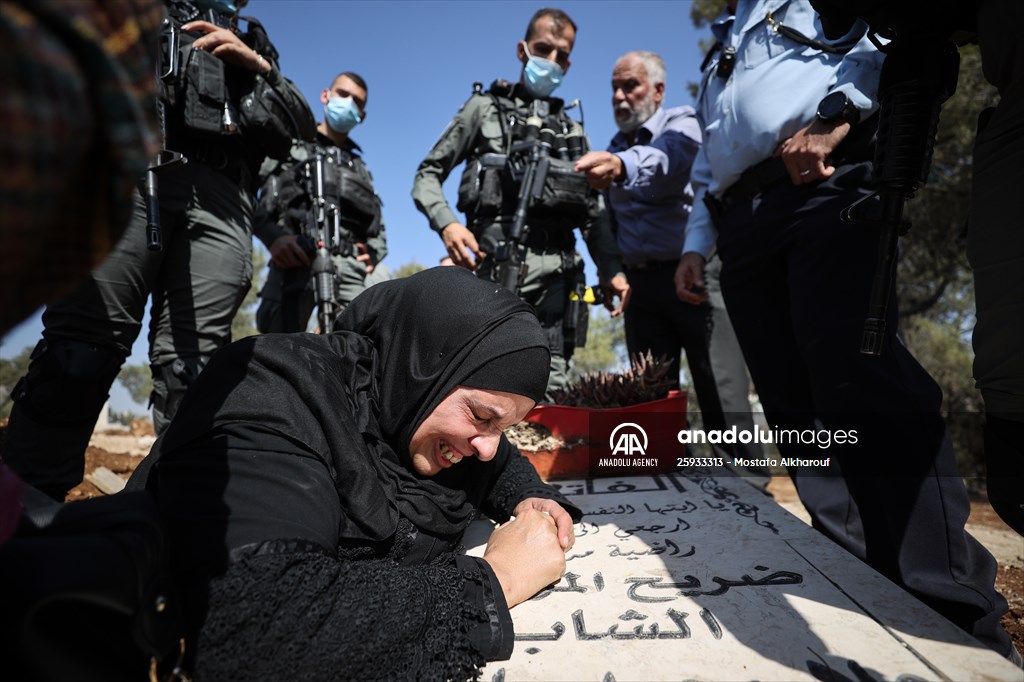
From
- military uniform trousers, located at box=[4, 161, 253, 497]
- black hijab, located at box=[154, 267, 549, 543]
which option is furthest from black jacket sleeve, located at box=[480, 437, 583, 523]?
military uniform trousers, located at box=[4, 161, 253, 497]

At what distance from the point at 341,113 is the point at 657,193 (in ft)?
9.11

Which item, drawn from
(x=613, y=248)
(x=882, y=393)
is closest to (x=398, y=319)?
(x=882, y=393)

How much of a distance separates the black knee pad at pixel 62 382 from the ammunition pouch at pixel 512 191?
2.43 meters

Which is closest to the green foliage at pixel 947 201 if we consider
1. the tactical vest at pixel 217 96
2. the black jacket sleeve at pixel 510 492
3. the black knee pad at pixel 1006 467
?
the black knee pad at pixel 1006 467

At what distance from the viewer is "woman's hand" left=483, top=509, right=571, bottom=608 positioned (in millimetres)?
1598

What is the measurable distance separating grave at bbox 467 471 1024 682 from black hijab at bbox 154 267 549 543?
1.38 feet

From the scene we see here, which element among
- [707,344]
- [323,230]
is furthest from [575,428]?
[323,230]

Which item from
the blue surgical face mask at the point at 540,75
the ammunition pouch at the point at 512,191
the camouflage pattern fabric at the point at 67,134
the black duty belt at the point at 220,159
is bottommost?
the camouflage pattern fabric at the point at 67,134

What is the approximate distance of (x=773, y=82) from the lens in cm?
215

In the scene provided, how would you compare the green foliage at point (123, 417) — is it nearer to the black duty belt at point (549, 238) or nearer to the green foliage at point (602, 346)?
the black duty belt at point (549, 238)

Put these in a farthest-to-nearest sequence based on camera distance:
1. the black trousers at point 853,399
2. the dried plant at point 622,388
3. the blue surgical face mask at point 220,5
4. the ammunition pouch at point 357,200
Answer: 1. the ammunition pouch at point 357,200
2. the dried plant at point 622,388
3. the blue surgical face mask at point 220,5
4. the black trousers at point 853,399

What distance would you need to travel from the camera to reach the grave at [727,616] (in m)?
1.28

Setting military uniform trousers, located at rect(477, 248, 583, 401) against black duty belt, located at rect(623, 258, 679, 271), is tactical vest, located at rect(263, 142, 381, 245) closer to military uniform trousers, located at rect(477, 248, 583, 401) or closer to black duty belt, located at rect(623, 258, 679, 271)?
military uniform trousers, located at rect(477, 248, 583, 401)

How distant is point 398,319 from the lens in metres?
1.69
